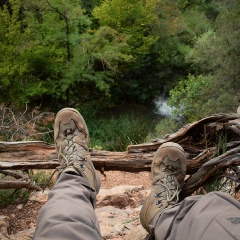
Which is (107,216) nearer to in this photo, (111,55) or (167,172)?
(167,172)

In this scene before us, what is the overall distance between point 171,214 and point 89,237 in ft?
1.74

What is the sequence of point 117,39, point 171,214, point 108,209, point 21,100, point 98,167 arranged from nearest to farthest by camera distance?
point 171,214 < point 98,167 < point 108,209 < point 21,100 < point 117,39

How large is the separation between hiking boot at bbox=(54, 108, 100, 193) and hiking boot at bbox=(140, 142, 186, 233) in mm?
356

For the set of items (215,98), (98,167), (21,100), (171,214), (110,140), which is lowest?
(110,140)

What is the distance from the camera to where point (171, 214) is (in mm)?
1757

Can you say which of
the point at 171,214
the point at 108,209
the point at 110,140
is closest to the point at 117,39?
the point at 110,140

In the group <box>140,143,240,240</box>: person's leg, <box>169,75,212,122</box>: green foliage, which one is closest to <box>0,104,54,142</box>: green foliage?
<box>140,143,240,240</box>: person's leg

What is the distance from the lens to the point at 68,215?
1464mm

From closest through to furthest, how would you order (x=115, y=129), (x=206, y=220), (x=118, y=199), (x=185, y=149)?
(x=206, y=220) → (x=185, y=149) → (x=118, y=199) → (x=115, y=129)

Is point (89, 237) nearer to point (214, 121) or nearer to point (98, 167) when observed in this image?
point (98, 167)

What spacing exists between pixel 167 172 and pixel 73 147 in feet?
2.01

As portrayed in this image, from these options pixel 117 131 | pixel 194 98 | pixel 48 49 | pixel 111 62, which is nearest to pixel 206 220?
pixel 194 98

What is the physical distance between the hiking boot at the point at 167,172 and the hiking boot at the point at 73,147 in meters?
0.36

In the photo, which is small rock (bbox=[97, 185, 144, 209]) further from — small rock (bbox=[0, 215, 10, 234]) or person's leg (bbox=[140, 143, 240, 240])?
person's leg (bbox=[140, 143, 240, 240])
